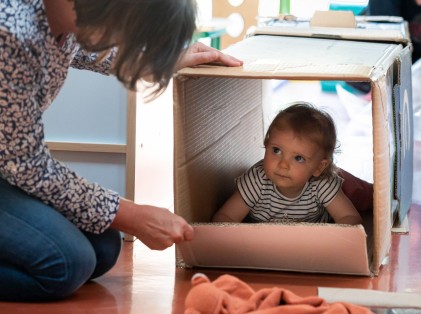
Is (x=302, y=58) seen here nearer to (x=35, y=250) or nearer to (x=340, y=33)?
(x=340, y=33)

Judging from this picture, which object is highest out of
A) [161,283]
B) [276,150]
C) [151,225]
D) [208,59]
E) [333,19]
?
[333,19]

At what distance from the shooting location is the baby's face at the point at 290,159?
1607 millimetres

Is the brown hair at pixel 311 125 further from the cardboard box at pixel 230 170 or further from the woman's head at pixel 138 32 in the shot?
the woman's head at pixel 138 32

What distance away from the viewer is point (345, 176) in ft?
5.90

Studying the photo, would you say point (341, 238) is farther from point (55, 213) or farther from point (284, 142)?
point (55, 213)

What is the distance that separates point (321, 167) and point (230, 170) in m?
0.22

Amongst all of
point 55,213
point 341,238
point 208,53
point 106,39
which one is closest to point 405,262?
point 341,238

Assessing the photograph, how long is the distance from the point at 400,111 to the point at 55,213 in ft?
2.59

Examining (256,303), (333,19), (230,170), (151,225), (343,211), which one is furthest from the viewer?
(333,19)

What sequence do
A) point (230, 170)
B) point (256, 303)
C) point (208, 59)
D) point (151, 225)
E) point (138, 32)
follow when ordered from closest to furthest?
point (138, 32) → point (256, 303) → point (151, 225) → point (208, 59) → point (230, 170)

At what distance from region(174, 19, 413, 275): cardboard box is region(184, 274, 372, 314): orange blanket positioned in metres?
0.25

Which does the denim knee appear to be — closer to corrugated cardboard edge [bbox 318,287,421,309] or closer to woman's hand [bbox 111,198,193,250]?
woman's hand [bbox 111,198,193,250]

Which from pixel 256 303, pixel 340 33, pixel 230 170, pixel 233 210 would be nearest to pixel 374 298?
pixel 256 303

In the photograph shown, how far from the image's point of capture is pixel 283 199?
1638 mm
